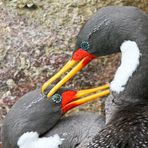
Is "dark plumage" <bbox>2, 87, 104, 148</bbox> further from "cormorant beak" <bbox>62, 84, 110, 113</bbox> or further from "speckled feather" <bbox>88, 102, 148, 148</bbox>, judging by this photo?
"speckled feather" <bbox>88, 102, 148, 148</bbox>

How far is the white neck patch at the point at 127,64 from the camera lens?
11.5ft

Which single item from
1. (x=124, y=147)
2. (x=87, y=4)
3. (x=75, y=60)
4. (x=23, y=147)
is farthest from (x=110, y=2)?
(x=124, y=147)

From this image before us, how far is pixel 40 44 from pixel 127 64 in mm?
1439

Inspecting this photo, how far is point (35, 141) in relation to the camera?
370 centimetres

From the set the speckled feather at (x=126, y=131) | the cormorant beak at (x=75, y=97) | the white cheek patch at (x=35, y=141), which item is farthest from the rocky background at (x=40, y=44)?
the speckled feather at (x=126, y=131)

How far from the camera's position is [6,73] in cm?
480

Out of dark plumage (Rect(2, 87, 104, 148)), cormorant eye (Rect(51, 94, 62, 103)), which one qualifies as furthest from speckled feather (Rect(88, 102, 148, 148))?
cormorant eye (Rect(51, 94, 62, 103))

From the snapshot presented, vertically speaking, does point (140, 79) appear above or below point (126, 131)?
above

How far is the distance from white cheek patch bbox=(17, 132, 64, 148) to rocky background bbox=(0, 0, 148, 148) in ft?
3.01

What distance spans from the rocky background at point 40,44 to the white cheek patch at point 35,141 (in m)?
0.92

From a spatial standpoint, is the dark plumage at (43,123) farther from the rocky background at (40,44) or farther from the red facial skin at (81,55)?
the rocky background at (40,44)

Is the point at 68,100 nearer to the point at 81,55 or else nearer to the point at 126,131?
the point at 81,55

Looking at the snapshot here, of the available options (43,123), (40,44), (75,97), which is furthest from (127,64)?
(40,44)

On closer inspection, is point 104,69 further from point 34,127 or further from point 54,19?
point 34,127
